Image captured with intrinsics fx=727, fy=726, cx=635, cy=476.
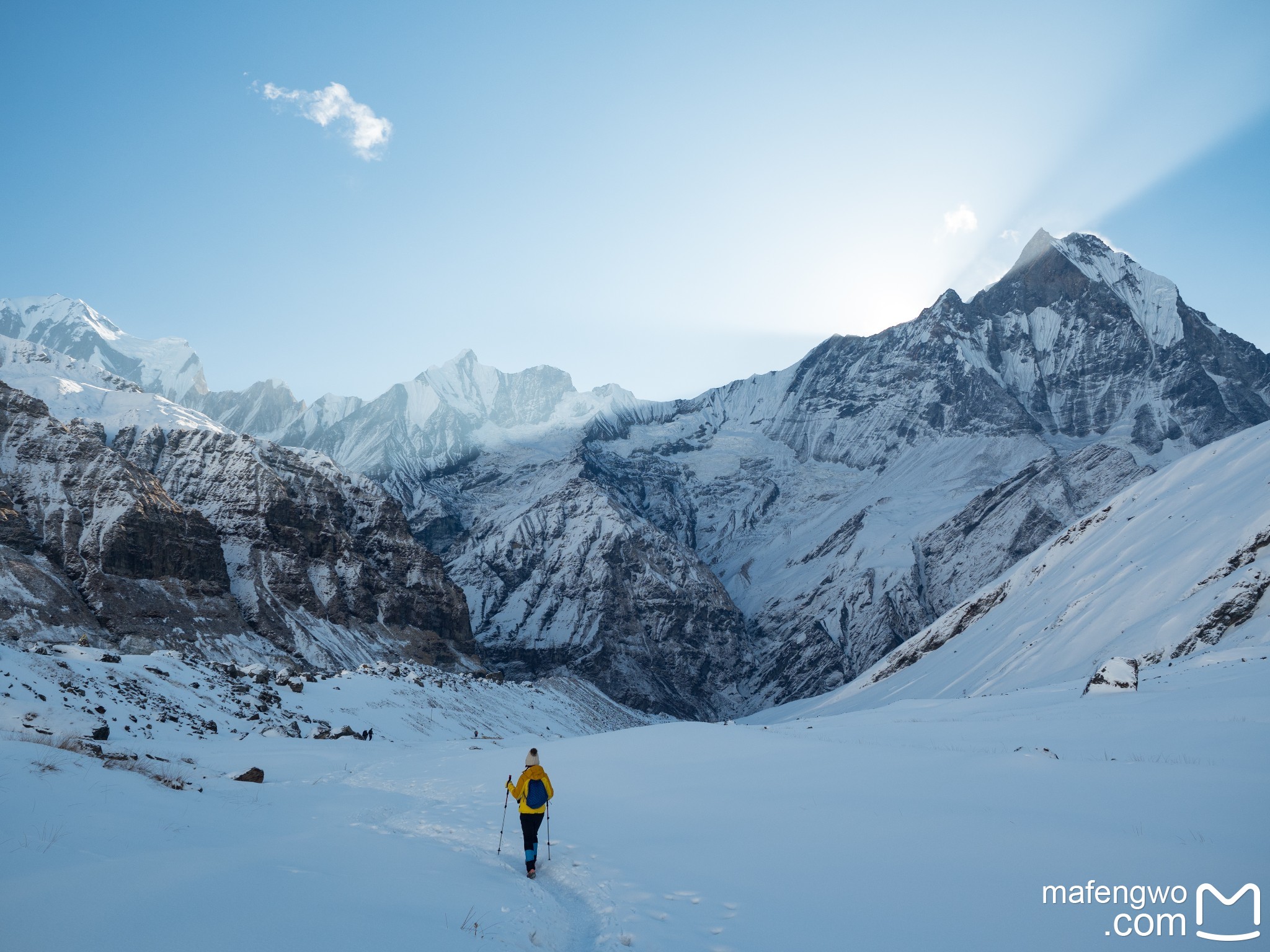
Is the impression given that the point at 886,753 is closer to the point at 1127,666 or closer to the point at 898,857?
the point at 898,857

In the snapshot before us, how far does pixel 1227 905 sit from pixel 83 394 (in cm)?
16599

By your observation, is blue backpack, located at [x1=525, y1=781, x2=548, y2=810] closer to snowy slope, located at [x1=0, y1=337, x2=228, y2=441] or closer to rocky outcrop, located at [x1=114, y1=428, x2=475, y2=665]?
rocky outcrop, located at [x1=114, y1=428, x2=475, y2=665]

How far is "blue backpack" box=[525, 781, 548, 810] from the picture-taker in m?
10.2

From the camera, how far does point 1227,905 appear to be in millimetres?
6203

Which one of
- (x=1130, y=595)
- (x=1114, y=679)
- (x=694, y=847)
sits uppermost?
(x=1130, y=595)

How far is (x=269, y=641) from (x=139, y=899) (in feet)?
334

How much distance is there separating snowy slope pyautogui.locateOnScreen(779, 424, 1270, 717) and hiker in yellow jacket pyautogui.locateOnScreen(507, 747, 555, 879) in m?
23.0

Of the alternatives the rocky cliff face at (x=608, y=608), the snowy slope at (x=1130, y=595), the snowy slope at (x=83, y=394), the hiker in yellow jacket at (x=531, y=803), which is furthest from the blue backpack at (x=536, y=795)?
the rocky cliff face at (x=608, y=608)

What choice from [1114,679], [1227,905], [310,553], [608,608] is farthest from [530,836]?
[608,608]

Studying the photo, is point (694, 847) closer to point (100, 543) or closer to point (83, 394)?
point (100, 543)

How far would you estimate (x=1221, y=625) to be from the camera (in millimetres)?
36031

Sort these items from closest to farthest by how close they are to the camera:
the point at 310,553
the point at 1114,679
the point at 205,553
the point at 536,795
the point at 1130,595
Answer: the point at 536,795, the point at 1114,679, the point at 1130,595, the point at 205,553, the point at 310,553

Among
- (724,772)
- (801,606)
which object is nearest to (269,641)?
(724,772)

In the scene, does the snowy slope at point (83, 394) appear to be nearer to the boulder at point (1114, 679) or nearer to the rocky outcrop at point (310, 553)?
the rocky outcrop at point (310, 553)
